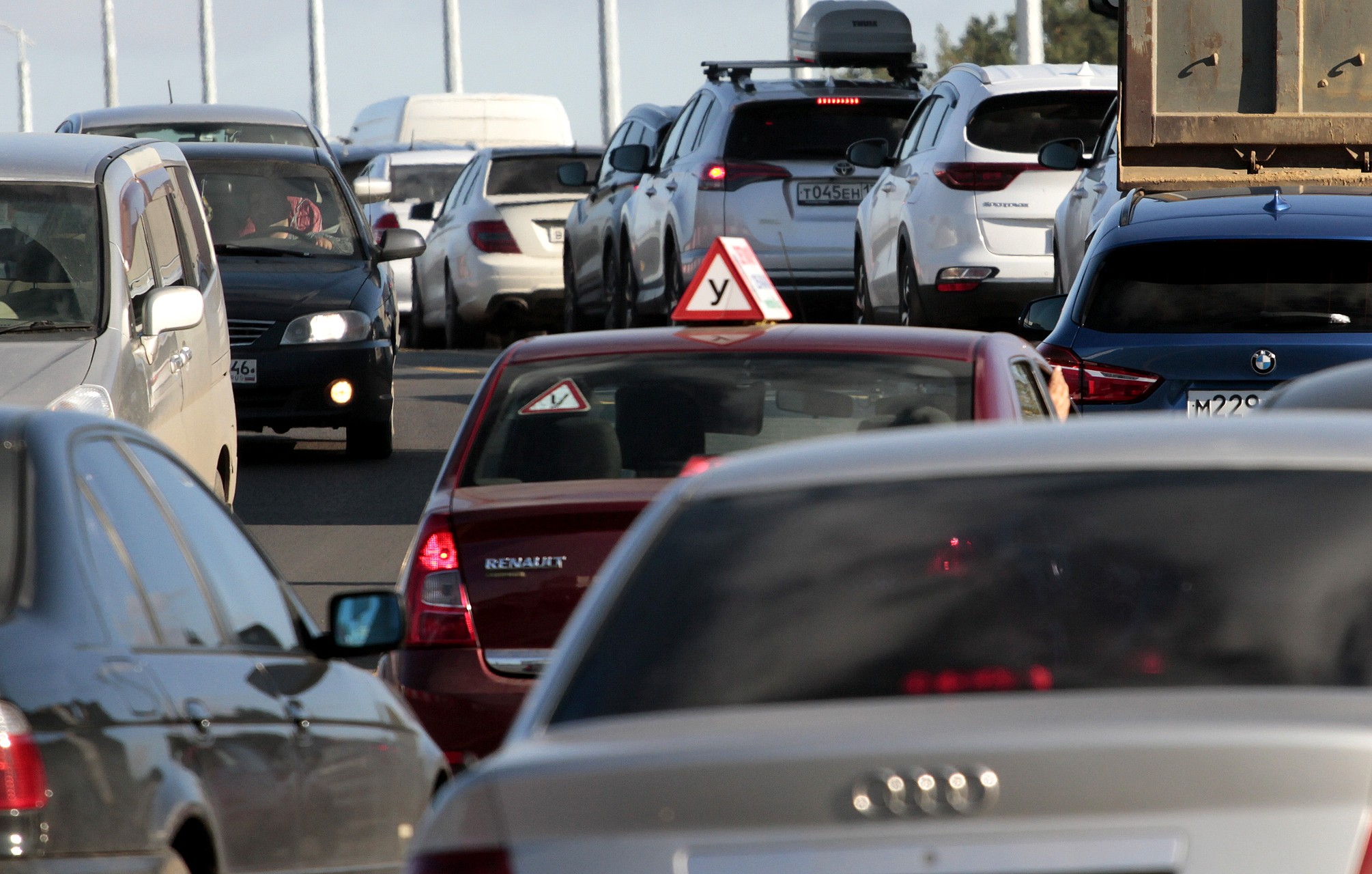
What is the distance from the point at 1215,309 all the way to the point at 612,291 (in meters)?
12.4

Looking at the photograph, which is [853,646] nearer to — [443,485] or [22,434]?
[22,434]

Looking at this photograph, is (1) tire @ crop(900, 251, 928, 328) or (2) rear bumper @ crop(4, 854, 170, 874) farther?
(1) tire @ crop(900, 251, 928, 328)

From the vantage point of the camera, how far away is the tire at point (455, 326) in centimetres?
2451

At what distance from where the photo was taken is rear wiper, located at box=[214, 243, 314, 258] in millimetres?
15320

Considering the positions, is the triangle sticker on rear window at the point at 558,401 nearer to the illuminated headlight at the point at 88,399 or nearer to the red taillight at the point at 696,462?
the red taillight at the point at 696,462

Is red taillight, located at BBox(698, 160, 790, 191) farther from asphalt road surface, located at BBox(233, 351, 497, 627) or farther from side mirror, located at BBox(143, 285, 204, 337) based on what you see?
side mirror, located at BBox(143, 285, 204, 337)

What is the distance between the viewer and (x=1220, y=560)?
3369mm

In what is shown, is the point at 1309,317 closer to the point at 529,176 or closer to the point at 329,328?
the point at 329,328

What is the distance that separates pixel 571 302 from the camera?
887 inches

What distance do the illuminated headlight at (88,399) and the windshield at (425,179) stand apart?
22903 mm

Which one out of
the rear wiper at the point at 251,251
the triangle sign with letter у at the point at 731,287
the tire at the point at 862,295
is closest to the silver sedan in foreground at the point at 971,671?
the triangle sign with letter у at the point at 731,287

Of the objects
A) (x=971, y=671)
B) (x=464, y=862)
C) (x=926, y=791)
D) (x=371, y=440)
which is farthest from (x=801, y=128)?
(x=926, y=791)

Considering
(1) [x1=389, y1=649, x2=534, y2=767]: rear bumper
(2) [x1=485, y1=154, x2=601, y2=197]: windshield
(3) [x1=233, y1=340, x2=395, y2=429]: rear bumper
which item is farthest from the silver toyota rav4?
(1) [x1=389, y1=649, x2=534, y2=767]: rear bumper

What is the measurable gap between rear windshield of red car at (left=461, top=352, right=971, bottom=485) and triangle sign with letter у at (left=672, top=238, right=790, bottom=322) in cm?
353
